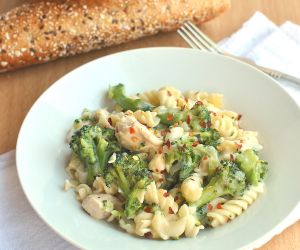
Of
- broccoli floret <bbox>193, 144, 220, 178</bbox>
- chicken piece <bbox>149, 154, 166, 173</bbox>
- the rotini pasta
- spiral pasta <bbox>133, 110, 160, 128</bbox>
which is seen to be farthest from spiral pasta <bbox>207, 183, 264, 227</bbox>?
spiral pasta <bbox>133, 110, 160, 128</bbox>

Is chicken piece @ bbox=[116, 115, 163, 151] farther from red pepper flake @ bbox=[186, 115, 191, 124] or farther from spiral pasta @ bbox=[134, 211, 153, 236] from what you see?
spiral pasta @ bbox=[134, 211, 153, 236]

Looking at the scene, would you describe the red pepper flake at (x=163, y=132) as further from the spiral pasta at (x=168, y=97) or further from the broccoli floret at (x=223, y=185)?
the broccoli floret at (x=223, y=185)

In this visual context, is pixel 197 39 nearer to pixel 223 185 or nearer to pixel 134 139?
pixel 134 139

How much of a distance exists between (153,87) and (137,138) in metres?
0.56

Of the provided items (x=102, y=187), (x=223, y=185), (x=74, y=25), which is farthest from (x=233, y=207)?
(x=74, y=25)

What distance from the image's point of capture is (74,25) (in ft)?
9.99

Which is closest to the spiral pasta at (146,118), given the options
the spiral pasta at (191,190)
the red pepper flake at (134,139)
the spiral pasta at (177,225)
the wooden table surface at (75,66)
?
the red pepper flake at (134,139)

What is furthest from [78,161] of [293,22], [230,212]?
[293,22]

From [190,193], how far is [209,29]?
1.68m

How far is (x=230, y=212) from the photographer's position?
2.00 meters

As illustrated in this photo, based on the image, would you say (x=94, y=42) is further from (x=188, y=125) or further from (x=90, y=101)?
(x=188, y=125)

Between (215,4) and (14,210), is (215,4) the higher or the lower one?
the higher one

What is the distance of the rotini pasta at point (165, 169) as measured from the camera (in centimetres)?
199

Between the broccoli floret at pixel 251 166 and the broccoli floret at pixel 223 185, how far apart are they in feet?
0.15
